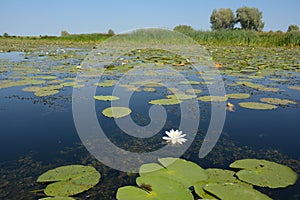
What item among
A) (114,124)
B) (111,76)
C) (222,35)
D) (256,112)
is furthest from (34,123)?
(222,35)

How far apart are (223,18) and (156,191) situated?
42.7m

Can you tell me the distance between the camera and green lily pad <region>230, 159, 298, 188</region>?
49.8 inches

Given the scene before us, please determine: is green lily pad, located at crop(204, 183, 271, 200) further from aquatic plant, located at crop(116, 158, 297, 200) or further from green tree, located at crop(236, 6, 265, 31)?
green tree, located at crop(236, 6, 265, 31)

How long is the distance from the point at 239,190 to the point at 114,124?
1186 millimetres

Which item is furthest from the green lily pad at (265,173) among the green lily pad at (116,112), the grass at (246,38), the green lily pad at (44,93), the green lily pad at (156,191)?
the grass at (246,38)

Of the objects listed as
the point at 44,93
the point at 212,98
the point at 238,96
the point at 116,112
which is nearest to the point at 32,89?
the point at 44,93

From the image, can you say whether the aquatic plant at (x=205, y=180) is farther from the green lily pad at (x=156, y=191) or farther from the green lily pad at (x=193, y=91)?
the green lily pad at (x=193, y=91)

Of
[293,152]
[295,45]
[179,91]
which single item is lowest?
[293,152]

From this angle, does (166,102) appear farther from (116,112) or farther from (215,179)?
(215,179)

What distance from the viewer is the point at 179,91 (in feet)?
10.7

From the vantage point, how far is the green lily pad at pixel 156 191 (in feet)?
3.65

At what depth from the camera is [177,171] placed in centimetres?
135

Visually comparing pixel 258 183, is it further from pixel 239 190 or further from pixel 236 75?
pixel 236 75

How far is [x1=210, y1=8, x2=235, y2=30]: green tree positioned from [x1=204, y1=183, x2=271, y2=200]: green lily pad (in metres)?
42.2
